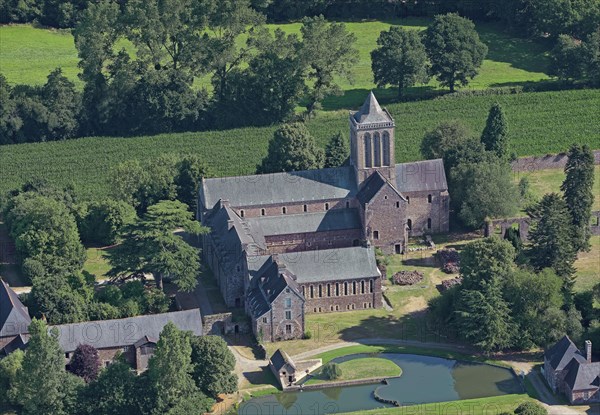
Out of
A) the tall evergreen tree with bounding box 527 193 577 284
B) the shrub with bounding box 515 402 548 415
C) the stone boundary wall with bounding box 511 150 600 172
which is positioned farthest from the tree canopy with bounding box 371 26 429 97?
the shrub with bounding box 515 402 548 415

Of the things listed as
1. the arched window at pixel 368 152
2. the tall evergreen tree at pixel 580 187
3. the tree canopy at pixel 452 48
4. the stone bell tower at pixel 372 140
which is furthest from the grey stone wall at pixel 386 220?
the tree canopy at pixel 452 48

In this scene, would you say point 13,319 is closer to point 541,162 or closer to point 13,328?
point 13,328

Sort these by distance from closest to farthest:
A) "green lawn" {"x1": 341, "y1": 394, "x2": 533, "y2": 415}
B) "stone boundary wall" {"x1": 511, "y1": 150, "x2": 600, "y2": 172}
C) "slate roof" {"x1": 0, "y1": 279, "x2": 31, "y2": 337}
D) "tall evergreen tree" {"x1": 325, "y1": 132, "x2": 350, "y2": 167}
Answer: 1. "green lawn" {"x1": 341, "y1": 394, "x2": 533, "y2": 415}
2. "slate roof" {"x1": 0, "y1": 279, "x2": 31, "y2": 337}
3. "tall evergreen tree" {"x1": 325, "y1": 132, "x2": 350, "y2": 167}
4. "stone boundary wall" {"x1": 511, "y1": 150, "x2": 600, "y2": 172}

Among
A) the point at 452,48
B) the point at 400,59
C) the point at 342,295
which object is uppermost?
the point at 452,48

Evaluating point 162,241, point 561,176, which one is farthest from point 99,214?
point 561,176

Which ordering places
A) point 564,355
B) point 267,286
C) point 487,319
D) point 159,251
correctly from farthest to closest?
point 159,251, point 267,286, point 487,319, point 564,355

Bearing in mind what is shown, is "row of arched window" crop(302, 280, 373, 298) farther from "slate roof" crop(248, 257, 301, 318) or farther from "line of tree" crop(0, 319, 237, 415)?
"line of tree" crop(0, 319, 237, 415)

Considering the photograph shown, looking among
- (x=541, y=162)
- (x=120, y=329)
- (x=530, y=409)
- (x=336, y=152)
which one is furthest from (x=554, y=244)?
(x=120, y=329)
